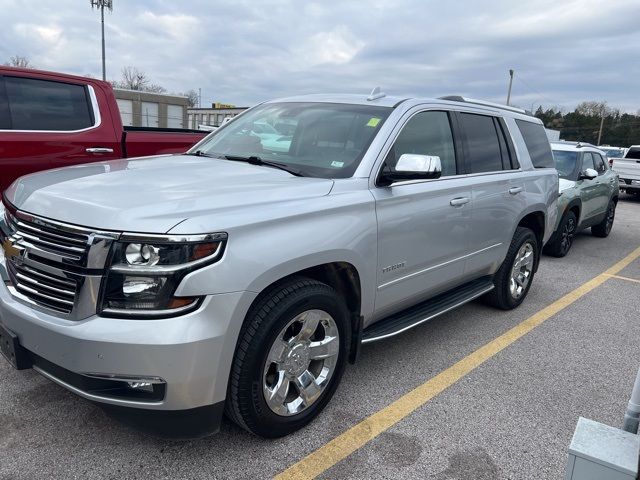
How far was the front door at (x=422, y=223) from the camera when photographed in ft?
10.6

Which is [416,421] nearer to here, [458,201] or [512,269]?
[458,201]

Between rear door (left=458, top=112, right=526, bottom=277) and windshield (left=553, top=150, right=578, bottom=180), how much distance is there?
13.6 ft

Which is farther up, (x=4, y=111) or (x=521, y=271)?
(x=4, y=111)

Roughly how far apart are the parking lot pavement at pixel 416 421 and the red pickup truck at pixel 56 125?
219 cm

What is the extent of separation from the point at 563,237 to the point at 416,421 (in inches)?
229

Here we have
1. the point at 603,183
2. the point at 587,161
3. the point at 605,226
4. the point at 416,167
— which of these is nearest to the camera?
the point at 416,167

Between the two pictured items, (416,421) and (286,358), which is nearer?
(286,358)

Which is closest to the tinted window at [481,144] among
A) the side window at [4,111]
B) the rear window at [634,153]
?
the side window at [4,111]

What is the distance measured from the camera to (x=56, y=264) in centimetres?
231

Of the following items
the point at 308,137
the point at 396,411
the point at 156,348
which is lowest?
the point at 396,411

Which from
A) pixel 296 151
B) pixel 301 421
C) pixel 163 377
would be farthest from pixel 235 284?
pixel 296 151

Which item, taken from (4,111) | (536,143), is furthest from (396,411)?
(4,111)

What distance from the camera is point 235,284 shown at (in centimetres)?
229

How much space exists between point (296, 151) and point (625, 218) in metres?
12.6
